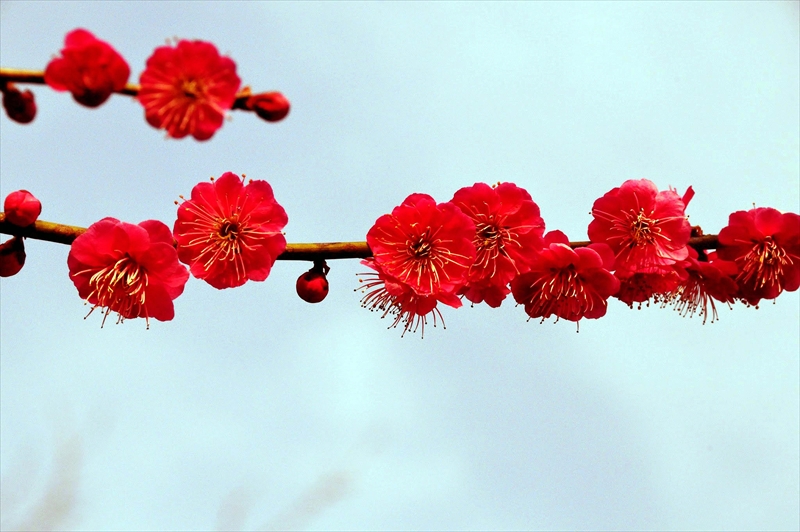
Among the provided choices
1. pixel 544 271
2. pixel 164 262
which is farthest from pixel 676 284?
pixel 164 262

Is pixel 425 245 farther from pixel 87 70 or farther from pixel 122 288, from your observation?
pixel 87 70

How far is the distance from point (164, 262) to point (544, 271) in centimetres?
151

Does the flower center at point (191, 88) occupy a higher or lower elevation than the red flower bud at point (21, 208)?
higher

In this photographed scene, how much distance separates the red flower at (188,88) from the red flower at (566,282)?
1599 millimetres

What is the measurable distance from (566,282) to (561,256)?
0.12 metres

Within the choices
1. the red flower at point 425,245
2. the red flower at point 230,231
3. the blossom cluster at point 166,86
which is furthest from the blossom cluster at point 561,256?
the blossom cluster at point 166,86

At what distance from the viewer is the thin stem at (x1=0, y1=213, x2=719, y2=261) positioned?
11.0 feet

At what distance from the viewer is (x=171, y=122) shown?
2570 mm

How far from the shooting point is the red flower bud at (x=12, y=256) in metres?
3.38

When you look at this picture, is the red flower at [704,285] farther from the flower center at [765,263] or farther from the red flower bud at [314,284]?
the red flower bud at [314,284]

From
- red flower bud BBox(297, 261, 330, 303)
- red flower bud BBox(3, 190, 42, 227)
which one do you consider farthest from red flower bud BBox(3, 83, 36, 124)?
red flower bud BBox(297, 261, 330, 303)

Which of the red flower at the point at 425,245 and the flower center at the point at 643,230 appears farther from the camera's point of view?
the flower center at the point at 643,230

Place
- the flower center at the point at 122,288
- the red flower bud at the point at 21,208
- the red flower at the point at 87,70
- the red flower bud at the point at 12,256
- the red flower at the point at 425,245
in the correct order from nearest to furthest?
the red flower at the point at 87,70 < the red flower bud at the point at 21,208 < the red flower bud at the point at 12,256 < the flower center at the point at 122,288 < the red flower at the point at 425,245

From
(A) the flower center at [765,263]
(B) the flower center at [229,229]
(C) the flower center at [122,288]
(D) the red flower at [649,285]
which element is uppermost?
(A) the flower center at [765,263]
